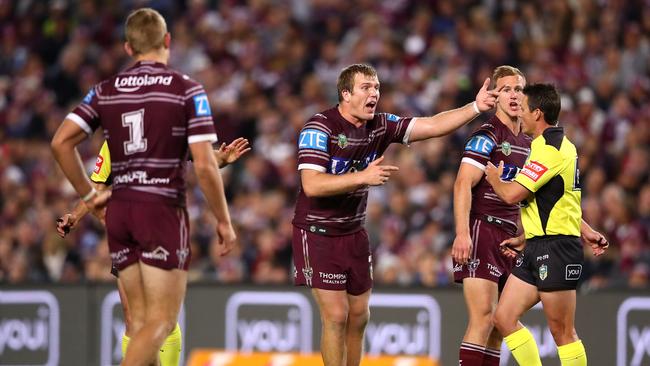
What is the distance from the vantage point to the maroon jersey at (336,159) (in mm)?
8539

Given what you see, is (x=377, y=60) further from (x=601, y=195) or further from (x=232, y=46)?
(x=601, y=195)

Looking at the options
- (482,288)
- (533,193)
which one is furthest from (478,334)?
(533,193)

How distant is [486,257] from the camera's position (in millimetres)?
8797

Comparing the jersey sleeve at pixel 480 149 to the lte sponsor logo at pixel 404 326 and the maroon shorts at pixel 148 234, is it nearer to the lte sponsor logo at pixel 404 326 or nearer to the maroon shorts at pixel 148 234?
the maroon shorts at pixel 148 234

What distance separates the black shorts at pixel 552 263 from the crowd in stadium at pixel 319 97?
13.1 ft

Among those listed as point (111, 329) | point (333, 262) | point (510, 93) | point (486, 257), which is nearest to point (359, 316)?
point (333, 262)

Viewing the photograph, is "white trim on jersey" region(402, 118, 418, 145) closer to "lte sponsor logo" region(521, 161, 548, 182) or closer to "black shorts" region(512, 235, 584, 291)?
"lte sponsor logo" region(521, 161, 548, 182)

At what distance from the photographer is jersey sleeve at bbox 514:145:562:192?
813cm

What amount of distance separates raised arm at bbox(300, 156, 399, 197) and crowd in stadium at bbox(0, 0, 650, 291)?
4518 millimetres

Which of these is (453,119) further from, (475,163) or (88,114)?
(88,114)

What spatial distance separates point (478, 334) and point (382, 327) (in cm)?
389

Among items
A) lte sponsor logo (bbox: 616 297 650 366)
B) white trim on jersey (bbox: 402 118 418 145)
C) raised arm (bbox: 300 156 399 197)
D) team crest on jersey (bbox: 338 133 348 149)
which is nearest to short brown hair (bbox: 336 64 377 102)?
team crest on jersey (bbox: 338 133 348 149)

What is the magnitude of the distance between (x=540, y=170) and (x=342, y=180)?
138 centimetres

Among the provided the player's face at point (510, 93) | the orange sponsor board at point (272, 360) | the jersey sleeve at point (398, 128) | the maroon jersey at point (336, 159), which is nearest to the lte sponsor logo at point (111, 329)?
the orange sponsor board at point (272, 360)
